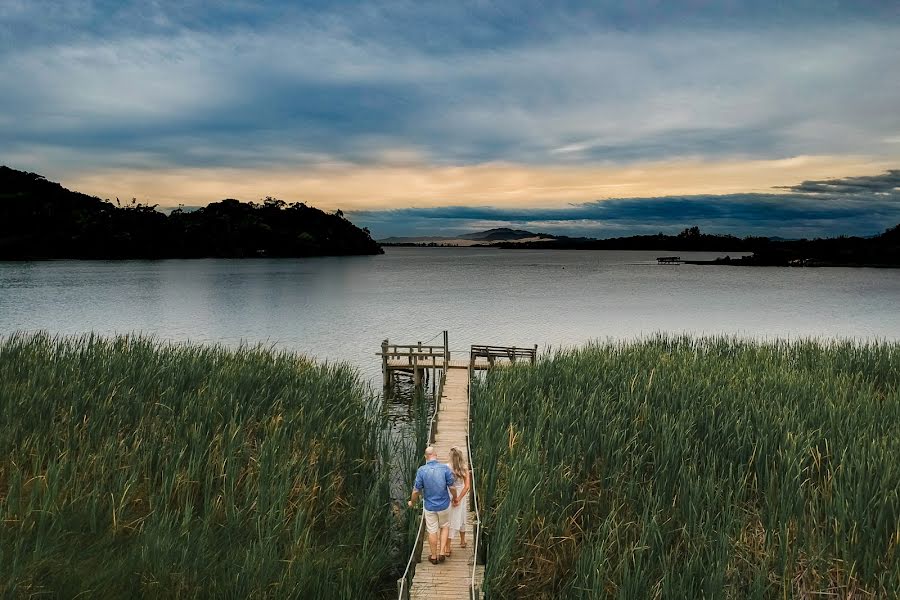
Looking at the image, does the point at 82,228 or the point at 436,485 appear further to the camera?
the point at 82,228

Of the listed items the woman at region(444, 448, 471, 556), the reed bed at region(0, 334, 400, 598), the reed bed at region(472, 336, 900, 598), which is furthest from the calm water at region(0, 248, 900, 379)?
the woman at region(444, 448, 471, 556)

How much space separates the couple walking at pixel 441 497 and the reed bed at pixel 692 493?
0.73m

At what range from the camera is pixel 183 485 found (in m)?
10.1

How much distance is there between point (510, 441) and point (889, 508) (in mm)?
6633

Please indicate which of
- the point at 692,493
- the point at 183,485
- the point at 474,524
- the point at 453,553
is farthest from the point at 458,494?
the point at 183,485

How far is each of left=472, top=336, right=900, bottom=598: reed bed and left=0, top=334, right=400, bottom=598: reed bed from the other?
257 cm

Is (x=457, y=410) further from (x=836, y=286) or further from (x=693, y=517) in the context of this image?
(x=836, y=286)

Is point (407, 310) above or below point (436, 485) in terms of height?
below

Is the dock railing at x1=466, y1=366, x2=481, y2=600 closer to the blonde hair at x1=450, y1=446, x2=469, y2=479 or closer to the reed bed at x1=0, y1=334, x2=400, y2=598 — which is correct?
the blonde hair at x1=450, y1=446, x2=469, y2=479

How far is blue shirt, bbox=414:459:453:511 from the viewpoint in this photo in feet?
29.3

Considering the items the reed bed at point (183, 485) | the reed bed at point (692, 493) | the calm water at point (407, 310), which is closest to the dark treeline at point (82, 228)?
Answer: the calm water at point (407, 310)

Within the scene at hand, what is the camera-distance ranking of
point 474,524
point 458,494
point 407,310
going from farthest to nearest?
point 407,310
point 474,524
point 458,494

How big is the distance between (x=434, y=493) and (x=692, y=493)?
4289 mm

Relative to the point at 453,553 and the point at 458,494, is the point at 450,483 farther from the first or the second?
the point at 453,553
